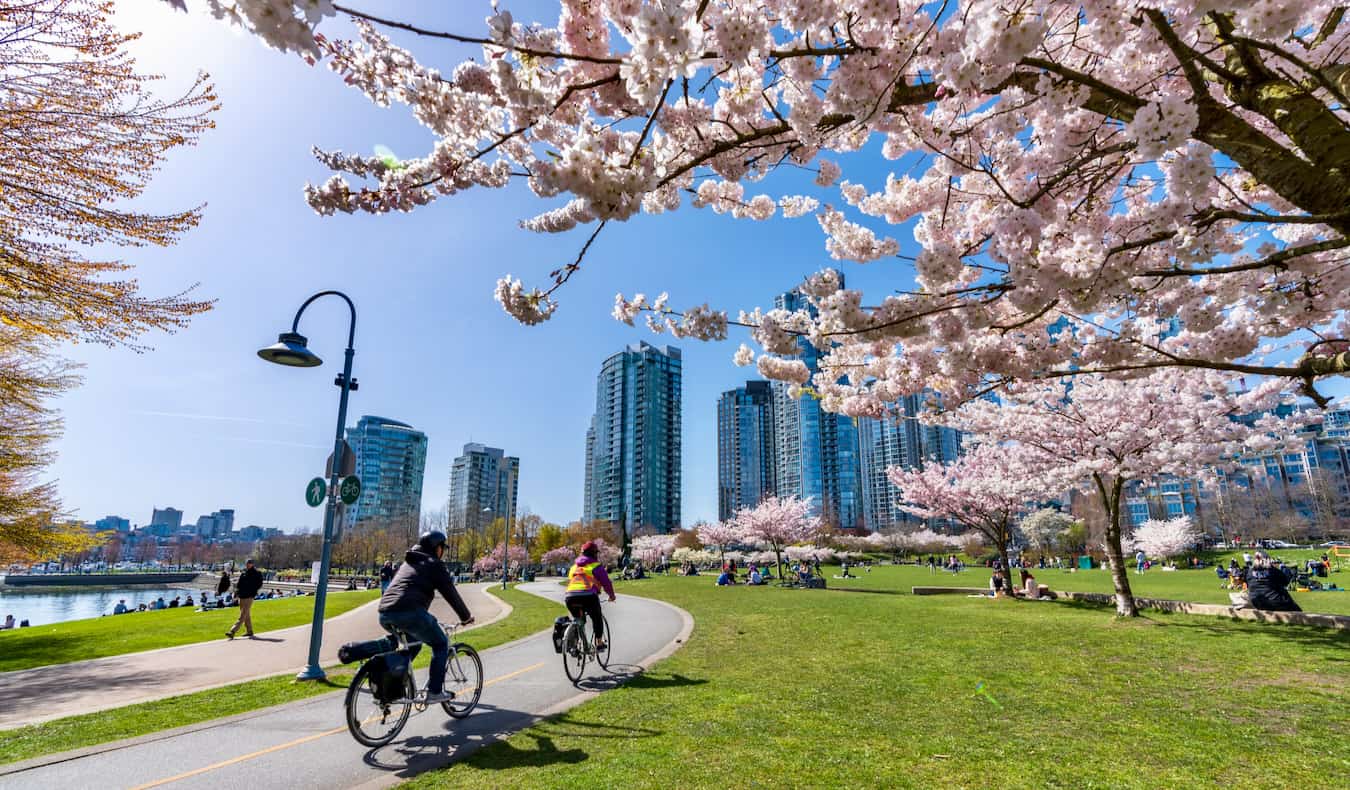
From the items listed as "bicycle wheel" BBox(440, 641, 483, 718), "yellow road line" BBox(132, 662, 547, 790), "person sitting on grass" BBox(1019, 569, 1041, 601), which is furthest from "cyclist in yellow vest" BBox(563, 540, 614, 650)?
"person sitting on grass" BBox(1019, 569, 1041, 601)

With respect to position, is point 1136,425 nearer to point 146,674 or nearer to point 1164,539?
point 146,674

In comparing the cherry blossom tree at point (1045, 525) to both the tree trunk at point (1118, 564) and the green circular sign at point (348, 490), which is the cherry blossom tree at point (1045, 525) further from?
the green circular sign at point (348, 490)

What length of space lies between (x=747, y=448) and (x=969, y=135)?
164m

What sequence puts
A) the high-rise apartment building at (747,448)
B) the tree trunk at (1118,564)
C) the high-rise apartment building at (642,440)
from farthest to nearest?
the high-rise apartment building at (747,448), the high-rise apartment building at (642,440), the tree trunk at (1118,564)

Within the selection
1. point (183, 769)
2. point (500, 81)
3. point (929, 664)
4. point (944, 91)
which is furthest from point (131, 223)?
point (929, 664)

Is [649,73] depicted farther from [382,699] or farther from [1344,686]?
[1344,686]

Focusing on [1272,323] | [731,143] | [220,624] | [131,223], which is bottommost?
[220,624]

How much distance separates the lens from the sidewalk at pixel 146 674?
7172 mm

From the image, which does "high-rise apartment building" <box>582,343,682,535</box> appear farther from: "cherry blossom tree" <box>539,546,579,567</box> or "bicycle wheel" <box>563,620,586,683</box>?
"bicycle wheel" <box>563,620,586,683</box>

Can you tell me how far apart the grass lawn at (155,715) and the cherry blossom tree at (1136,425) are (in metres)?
14.2

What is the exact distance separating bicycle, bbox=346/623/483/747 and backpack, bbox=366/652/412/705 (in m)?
0.01

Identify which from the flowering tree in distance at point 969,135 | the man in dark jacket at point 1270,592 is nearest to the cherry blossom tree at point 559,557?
the man in dark jacket at point 1270,592

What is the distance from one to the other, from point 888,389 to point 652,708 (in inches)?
230

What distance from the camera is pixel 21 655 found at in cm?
1109
